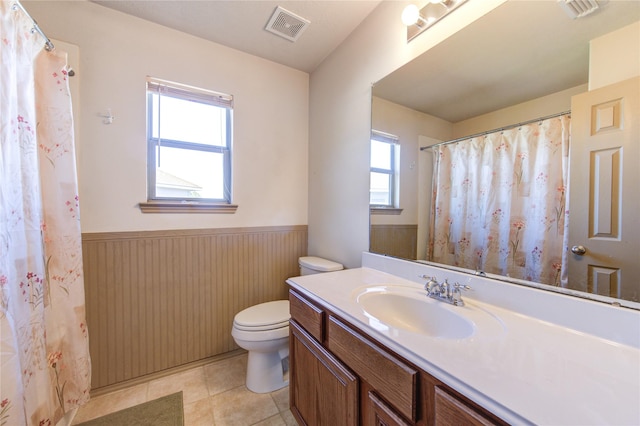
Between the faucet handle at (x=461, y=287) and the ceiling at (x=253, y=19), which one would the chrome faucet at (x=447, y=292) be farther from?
the ceiling at (x=253, y=19)

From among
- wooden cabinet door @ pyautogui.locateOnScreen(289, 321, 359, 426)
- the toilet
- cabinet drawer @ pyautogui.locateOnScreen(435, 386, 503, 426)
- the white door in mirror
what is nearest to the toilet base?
the toilet

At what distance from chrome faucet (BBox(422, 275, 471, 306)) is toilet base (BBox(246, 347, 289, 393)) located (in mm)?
1109

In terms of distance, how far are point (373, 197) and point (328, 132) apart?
75 cm

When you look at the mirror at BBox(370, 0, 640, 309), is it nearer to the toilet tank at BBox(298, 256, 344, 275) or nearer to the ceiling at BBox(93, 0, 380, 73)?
the toilet tank at BBox(298, 256, 344, 275)

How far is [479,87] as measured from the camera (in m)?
1.07

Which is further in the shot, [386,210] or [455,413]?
[386,210]

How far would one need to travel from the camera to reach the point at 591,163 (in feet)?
2.56

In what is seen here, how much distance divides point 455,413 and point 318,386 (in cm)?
67

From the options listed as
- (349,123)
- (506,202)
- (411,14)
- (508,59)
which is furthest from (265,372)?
(411,14)

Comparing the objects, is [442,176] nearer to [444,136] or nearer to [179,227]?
[444,136]

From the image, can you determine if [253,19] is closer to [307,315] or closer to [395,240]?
[395,240]

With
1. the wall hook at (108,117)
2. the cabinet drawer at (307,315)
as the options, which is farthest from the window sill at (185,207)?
the cabinet drawer at (307,315)

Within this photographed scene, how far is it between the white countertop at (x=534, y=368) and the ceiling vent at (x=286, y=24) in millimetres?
1819

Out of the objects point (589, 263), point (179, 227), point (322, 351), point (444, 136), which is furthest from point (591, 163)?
point (179, 227)
